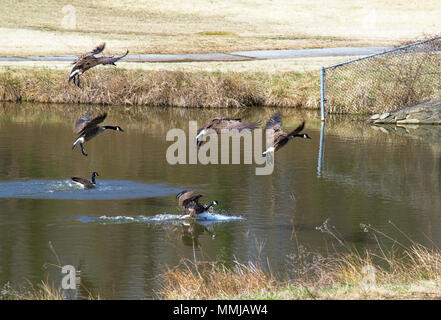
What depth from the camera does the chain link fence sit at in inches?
1374

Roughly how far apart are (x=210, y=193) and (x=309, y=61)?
24637 mm

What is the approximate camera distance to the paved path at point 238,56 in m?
46.1

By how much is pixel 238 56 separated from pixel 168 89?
42.0ft

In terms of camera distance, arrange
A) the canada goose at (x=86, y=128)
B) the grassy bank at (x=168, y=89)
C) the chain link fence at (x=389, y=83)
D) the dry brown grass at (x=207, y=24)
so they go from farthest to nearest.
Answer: the dry brown grass at (x=207, y=24), the grassy bank at (x=168, y=89), the chain link fence at (x=389, y=83), the canada goose at (x=86, y=128)

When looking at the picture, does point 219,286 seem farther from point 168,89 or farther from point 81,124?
point 168,89

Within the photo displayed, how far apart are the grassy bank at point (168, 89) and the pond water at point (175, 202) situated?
4.51 metres

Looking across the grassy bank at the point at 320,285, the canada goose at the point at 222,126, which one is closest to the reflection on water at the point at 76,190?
the grassy bank at the point at 320,285

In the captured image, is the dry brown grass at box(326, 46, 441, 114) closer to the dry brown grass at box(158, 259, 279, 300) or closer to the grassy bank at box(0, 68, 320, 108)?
the grassy bank at box(0, 68, 320, 108)

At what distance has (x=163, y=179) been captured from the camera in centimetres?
2305

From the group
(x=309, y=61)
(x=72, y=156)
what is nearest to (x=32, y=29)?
(x=309, y=61)

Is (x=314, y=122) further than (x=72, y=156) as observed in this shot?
Yes

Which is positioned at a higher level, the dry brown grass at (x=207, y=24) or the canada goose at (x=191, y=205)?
the dry brown grass at (x=207, y=24)

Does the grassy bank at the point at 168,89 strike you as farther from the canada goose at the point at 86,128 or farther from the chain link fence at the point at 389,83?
the canada goose at the point at 86,128
